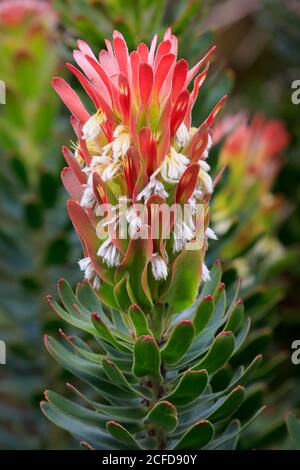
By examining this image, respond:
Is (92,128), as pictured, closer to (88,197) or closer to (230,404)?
(88,197)

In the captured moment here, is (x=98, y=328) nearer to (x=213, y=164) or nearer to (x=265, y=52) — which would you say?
(x=213, y=164)

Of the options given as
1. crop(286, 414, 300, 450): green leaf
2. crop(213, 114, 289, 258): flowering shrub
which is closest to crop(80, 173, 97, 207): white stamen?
crop(286, 414, 300, 450): green leaf

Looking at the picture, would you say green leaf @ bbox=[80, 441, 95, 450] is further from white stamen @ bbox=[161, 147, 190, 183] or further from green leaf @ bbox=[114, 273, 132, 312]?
white stamen @ bbox=[161, 147, 190, 183]

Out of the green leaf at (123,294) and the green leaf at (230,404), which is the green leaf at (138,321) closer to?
the green leaf at (123,294)

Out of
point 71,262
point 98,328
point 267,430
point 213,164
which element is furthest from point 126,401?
point 71,262

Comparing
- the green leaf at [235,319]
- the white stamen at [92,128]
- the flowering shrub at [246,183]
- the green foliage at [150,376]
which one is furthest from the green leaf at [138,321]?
the flowering shrub at [246,183]
